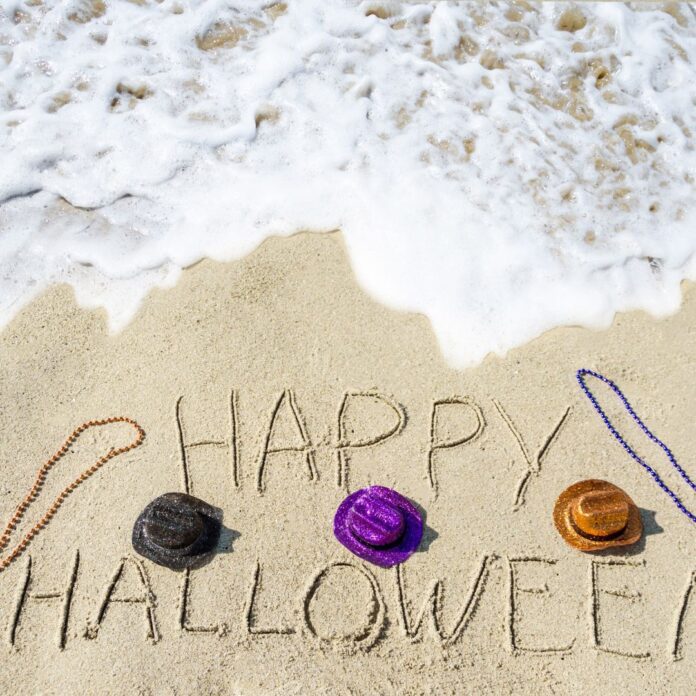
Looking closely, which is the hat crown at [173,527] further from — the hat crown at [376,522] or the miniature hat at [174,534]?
the hat crown at [376,522]

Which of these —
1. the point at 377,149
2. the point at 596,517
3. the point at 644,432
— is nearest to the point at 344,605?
the point at 596,517

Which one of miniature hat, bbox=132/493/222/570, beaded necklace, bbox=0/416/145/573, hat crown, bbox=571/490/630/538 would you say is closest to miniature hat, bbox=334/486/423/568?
miniature hat, bbox=132/493/222/570

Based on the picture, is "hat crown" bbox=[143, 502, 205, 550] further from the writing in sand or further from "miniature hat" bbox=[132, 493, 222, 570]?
the writing in sand

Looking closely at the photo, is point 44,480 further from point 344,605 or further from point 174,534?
point 344,605

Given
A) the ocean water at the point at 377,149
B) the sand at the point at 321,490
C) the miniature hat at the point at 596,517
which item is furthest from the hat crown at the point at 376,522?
the ocean water at the point at 377,149

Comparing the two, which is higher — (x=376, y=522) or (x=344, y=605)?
(x=376, y=522)
